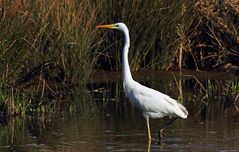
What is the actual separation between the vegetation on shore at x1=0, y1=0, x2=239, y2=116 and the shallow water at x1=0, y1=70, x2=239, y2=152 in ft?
2.14

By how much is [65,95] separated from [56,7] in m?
1.66

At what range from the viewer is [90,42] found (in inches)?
589

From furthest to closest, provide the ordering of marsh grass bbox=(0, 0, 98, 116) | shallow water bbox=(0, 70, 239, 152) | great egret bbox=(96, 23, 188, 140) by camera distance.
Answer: marsh grass bbox=(0, 0, 98, 116) < great egret bbox=(96, 23, 188, 140) < shallow water bbox=(0, 70, 239, 152)

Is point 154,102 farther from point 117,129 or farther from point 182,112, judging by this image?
point 117,129

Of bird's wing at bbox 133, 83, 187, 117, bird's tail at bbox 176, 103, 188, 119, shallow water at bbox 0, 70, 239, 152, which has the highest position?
bird's wing at bbox 133, 83, 187, 117

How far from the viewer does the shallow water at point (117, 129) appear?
33.0ft

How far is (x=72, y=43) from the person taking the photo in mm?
14586

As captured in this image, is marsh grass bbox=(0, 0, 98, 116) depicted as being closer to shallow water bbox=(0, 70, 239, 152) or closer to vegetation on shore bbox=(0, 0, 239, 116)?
vegetation on shore bbox=(0, 0, 239, 116)

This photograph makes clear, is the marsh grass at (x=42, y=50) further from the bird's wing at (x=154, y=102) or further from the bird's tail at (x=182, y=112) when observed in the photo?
the bird's tail at (x=182, y=112)

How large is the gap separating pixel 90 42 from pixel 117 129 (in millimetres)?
4001

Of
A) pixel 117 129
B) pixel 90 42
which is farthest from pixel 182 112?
pixel 90 42

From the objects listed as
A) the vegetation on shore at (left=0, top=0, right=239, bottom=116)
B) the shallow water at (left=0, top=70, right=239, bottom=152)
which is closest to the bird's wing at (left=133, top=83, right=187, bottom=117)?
the shallow water at (left=0, top=70, right=239, bottom=152)

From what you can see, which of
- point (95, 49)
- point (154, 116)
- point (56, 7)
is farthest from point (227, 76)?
point (154, 116)

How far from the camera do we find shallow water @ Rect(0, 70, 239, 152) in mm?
10055
